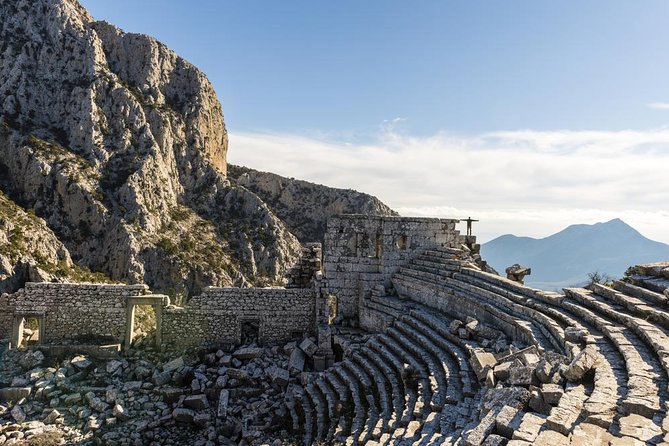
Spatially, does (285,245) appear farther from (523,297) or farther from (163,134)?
(523,297)

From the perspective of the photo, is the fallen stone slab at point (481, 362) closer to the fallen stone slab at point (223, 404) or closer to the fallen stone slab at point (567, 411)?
the fallen stone slab at point (567, 411)

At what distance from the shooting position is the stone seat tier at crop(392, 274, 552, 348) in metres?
10.9

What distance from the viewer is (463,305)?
1448cm

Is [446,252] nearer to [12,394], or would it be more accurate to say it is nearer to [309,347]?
[309,347]

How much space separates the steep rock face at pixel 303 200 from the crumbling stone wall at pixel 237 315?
167 ft

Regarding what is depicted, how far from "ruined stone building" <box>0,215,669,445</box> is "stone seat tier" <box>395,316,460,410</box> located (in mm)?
47

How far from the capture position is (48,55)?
4906 cm

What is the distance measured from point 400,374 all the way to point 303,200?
61459mm

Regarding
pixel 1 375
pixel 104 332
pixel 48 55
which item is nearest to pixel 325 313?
pixel 104 332

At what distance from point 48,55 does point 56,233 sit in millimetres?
22276

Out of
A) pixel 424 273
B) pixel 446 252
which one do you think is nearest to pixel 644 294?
pixel 424 273

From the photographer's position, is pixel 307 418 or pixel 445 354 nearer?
pixel 445 354

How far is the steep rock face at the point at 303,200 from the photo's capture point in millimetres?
70125

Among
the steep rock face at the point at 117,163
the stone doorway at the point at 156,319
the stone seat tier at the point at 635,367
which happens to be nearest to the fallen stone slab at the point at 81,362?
the stone doorway at the point at 156,319
